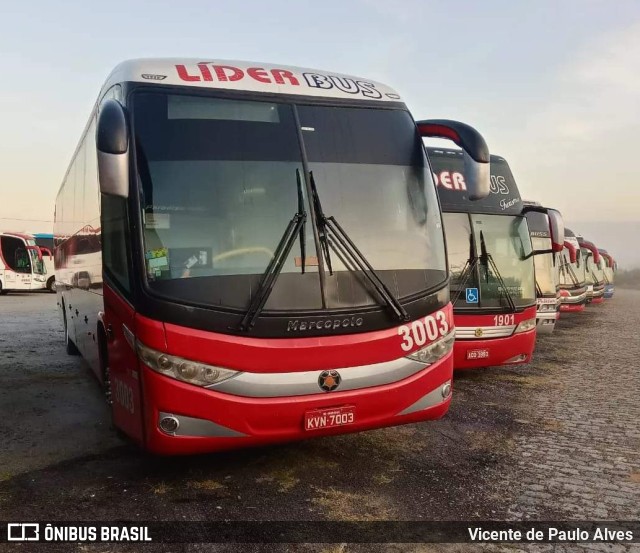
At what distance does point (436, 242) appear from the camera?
5.33 m

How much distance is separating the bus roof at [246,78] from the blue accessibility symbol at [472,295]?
151 inches

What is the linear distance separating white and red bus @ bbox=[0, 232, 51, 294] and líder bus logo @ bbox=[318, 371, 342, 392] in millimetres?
28646

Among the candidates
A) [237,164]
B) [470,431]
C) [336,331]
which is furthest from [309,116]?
[470,431]

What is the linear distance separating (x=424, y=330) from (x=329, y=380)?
3.11ft

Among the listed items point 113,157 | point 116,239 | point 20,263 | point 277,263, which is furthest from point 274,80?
point 20,263

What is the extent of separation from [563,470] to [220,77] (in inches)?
173

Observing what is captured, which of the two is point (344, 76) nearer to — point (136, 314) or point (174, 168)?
point (174, 168)

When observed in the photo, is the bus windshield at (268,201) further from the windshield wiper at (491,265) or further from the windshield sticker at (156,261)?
the windshield wiper at (491,265)

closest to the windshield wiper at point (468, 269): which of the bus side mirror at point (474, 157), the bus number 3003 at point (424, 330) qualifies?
the bus side mirror at point (474, 157)

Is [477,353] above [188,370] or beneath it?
beneath

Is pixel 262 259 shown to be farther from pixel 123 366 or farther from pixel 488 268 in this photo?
pixel 488 268

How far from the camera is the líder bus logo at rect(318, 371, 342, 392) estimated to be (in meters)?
4.48

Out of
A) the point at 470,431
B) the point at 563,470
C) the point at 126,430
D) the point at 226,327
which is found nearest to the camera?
the point at 226,327

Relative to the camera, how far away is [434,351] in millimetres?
5055
